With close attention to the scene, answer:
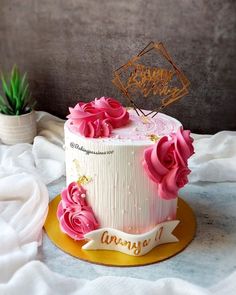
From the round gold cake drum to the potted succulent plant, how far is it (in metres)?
0.68

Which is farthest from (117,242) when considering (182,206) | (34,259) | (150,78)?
(150,78)

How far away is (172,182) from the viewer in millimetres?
1310

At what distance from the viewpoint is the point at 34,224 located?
1.46 m

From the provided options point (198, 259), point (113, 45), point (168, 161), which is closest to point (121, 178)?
point (168, 161)

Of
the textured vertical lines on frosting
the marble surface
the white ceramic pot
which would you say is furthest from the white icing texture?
the white ceramic pot

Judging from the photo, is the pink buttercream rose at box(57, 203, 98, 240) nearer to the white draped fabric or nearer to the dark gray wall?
the white draped fabric

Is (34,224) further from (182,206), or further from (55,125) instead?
(55,125)

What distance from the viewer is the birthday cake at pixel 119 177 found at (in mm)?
1312

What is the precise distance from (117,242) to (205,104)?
1110 millimetres

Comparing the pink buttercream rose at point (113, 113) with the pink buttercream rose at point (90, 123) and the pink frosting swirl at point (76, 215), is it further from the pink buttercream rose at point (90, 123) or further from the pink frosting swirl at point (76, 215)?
the pink frosting swirl at point (76, 215)

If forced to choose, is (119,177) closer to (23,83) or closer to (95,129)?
(95,129)

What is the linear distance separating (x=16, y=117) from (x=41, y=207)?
28.5 inches

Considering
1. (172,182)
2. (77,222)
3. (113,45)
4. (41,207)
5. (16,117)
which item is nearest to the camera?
(172,182)

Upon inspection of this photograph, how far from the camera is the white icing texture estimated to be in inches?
51.9
